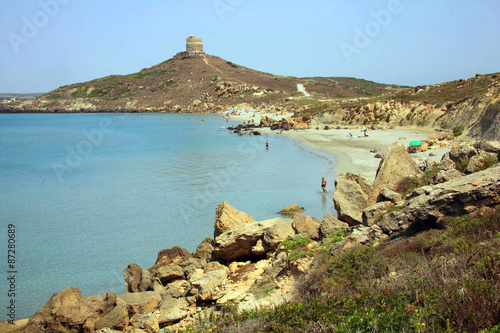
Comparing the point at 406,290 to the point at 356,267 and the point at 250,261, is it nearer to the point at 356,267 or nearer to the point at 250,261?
the point at 356,267

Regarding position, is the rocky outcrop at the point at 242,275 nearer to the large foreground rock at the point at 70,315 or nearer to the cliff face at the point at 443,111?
the large foreground rock at the point at 70,315

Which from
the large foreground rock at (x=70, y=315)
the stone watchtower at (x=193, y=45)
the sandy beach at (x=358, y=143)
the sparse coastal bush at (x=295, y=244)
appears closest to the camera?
the large foreground rock at (x=70, y=315)

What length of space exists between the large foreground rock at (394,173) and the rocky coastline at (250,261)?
0.35 m

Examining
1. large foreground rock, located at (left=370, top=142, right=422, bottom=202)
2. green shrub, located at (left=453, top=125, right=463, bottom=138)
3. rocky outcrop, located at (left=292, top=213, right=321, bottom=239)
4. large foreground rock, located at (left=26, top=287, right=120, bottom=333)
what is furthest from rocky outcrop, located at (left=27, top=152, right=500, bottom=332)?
green shrub, located at (left=453, top=125, right=463, bottom=138)

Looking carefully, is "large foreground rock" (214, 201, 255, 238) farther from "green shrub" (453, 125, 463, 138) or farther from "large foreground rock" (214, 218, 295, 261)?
"green shrub" (453, 125, 463, 138)

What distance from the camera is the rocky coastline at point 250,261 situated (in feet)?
23.9

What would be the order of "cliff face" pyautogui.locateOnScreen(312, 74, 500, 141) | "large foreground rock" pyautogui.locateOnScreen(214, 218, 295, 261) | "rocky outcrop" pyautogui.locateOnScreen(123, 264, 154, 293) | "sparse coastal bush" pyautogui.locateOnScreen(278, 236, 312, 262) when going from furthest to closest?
"cliff face" pyautogui.locateOnScreen(312, 74, 500, 141) → "large foreground rock" pyautogui.locateOnScreen(214, 218, 295, 261) → "rocky outcrop" pyautogui.locateOnScreen(123, 264, 154, 293) → "sparse coastal bush" pyautogui.locateOnScreen(278, 236, 312, 262)

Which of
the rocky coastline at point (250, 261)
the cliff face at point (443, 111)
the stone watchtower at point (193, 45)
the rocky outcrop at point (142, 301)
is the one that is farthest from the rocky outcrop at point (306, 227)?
the stone watchtower at point (193, 45)

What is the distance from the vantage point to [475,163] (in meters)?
10.3

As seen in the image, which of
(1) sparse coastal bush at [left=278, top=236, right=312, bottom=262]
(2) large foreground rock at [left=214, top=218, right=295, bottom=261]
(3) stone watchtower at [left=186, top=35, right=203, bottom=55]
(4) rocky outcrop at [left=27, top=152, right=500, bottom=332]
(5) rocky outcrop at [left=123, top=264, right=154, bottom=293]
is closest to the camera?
(4) rocky outcrop at [left=27, top=152, right=500, bottom=332]

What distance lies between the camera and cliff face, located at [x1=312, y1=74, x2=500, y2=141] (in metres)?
27.3

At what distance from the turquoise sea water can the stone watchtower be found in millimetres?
125552

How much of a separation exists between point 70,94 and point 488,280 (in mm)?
149456

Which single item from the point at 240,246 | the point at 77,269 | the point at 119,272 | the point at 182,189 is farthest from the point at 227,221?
the point at 182,189
